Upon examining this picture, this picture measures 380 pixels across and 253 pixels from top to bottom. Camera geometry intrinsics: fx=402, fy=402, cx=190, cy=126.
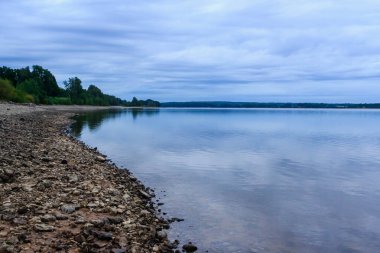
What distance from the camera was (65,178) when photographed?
1563cm

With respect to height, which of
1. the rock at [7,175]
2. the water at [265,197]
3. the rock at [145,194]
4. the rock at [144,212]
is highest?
the rock at [7,175]

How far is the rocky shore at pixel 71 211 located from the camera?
9258mm

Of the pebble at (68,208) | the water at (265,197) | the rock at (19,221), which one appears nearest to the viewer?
the rock at (19,221)

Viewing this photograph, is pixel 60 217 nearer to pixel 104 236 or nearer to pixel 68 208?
pixel 68 208

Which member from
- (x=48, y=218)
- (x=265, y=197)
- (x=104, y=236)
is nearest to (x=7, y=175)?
(x=48, y=218)

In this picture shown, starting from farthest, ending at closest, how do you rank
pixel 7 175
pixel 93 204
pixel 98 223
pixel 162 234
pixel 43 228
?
pixel 7 175, pixel 93 204, pixel 162 234, pixel 98 223, pixel 43 228

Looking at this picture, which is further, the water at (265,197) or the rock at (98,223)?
the water at (265,197)

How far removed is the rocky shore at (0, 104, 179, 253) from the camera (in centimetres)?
926

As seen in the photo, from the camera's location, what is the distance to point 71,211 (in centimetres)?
1157

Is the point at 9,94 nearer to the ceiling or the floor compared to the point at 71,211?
nearer to the ceiling

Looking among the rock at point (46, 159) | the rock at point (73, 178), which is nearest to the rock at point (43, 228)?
the rock at point (73, 178)

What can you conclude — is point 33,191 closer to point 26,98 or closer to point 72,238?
point 72,238

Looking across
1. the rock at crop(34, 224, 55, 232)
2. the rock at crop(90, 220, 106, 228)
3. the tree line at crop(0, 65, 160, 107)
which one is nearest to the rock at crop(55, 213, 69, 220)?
the rock at crop(90, 220, 106, 228)

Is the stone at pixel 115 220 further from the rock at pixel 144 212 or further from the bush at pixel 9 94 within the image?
the bush at pixel 9 94
